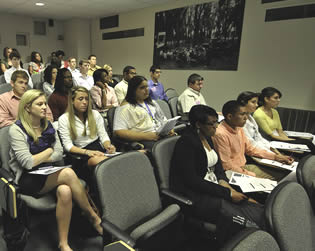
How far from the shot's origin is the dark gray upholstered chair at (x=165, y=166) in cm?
140

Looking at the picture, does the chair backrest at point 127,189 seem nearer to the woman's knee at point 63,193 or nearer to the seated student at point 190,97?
the woman's knee at point 63,193

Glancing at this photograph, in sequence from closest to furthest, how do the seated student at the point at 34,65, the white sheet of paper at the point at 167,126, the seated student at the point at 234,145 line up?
the seated student at the point at 234,145 → the white sheet of paper at the point at 167,126 → the seated student at the point at 34,65

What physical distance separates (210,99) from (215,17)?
1722mm

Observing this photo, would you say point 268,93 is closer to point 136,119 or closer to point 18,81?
point 136,119

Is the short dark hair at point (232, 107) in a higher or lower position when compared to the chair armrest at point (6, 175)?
higher

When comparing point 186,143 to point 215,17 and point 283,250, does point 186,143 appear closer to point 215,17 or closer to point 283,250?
point 283,250

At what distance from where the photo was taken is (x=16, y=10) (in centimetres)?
710

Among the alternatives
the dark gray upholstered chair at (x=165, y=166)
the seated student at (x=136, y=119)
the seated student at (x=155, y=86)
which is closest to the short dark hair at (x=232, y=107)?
the dark gray upholstered chair at (x=165, y=166)

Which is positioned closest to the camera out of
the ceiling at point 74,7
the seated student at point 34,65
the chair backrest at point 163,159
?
the chair backrest at point 163,159

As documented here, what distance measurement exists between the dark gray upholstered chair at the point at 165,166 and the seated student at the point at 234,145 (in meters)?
0.49

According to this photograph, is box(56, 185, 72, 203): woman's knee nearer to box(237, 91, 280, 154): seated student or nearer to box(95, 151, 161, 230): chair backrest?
box(95, 151, 161, 230): chair backrest

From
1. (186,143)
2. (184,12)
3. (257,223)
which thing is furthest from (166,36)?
(257,223)

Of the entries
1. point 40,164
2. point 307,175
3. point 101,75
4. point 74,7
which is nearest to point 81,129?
point 40,164

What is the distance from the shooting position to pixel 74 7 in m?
6.36
